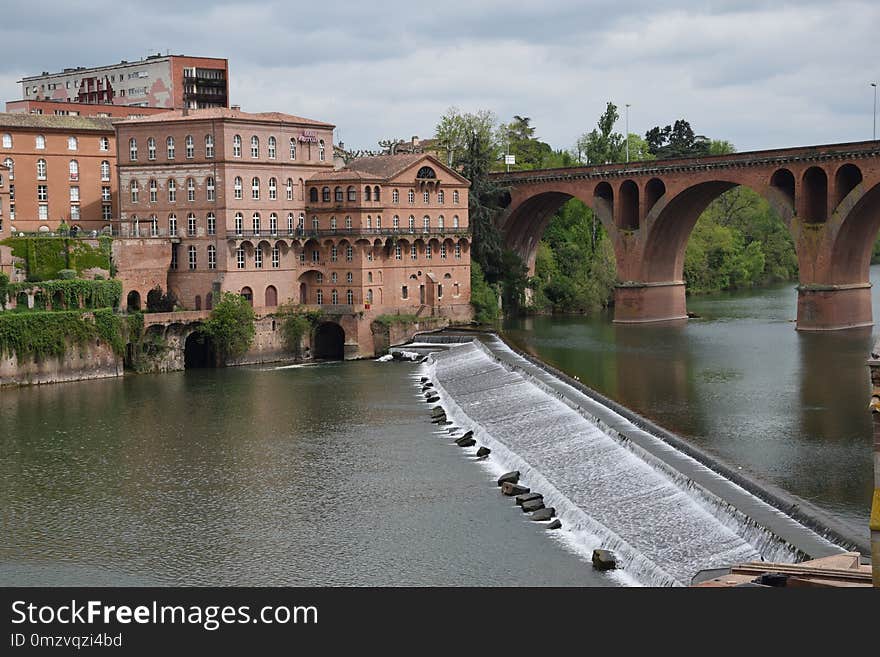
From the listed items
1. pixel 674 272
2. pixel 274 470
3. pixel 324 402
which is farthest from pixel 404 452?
pixel 674 272

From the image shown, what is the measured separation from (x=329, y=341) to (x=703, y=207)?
35.2 metres

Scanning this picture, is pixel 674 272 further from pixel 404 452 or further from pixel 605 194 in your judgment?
pixel 404 452

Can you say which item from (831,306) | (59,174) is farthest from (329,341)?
(831,306)

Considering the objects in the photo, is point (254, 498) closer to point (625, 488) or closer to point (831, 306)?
point (625, 488)

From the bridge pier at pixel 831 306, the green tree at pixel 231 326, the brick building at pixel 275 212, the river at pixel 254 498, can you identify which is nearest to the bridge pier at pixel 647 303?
the bridge pier at pixel 831 306

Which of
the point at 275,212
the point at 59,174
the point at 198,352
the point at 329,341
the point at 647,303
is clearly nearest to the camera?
the point at 198,352

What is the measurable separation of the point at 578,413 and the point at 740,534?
19.1 metres

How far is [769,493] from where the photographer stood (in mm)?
40188

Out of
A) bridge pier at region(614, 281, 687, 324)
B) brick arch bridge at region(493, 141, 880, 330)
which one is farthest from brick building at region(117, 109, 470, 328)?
brick arch bridge at region(493, 141, 880, 330)

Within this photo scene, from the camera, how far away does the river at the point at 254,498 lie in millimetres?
38344

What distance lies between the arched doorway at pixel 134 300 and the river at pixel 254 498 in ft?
50.6

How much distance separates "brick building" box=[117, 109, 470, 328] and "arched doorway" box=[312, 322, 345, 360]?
1.70 metres

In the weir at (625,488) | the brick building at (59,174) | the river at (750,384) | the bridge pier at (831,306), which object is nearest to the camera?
the weir at (625,488)

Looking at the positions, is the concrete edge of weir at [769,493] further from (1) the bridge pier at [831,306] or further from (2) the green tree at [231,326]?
(1) the bridge pier at [831,306]
